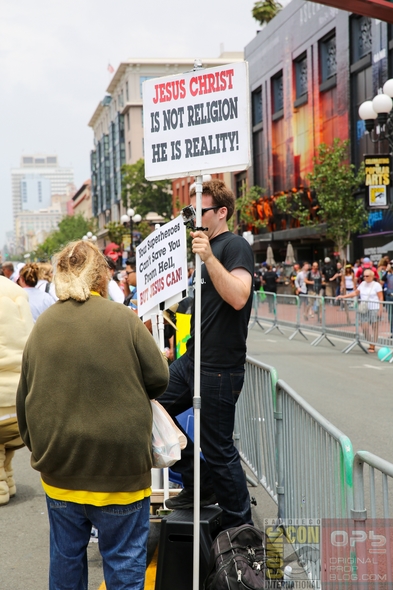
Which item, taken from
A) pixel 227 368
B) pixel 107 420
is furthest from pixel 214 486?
pixel 107 420

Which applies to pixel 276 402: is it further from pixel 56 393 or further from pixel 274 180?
pixel 274 180

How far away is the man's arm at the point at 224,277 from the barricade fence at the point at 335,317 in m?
11.7

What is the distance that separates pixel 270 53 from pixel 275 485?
4953 cm

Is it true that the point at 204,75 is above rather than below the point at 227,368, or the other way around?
above

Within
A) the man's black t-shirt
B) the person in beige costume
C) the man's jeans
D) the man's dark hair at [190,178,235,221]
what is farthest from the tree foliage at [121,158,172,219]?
the man's jeans

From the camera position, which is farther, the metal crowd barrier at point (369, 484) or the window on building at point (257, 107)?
the window on building at point (257, 107)

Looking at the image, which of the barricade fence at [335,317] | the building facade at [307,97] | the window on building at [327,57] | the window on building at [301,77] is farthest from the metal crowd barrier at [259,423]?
the window on building at [301,77]

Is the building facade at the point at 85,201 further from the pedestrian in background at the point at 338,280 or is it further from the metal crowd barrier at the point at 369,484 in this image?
the metal crowd barrier at the point at 369,484

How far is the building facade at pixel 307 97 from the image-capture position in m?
36.5

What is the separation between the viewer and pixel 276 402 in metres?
5.06

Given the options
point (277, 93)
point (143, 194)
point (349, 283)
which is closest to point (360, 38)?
point (277, 93)

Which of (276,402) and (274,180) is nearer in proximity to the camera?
(276,402)

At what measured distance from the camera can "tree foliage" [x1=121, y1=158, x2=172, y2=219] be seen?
7400cm

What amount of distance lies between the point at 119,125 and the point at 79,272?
100007mm
